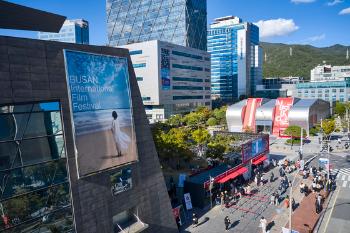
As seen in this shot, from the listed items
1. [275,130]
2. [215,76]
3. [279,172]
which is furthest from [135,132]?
[215,76]

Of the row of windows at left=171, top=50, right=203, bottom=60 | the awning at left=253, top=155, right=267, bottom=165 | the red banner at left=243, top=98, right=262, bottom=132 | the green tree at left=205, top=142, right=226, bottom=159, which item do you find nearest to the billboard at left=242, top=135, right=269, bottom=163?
the awning at left=253, top=155, right=267, bottom=165

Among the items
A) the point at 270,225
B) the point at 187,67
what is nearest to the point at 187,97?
the point at 187,67

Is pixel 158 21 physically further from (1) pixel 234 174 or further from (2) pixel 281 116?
(1) pixel 234 174

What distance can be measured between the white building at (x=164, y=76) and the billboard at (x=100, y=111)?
8237 centimetres

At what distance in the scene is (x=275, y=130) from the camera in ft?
275

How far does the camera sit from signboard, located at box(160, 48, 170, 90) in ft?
344

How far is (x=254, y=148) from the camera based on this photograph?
143ft

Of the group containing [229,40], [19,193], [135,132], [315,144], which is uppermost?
[229,40]

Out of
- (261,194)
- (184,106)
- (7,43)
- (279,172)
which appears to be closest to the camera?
(7,43)

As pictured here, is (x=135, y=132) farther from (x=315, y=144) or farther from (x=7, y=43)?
(x=315, y=144)

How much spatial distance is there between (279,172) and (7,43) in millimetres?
40281

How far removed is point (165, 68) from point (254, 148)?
68.1m

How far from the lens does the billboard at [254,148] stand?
40566mm

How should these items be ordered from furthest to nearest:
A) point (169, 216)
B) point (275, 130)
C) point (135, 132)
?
point (275, 130) → point (169, 216) → point (135, 132)
